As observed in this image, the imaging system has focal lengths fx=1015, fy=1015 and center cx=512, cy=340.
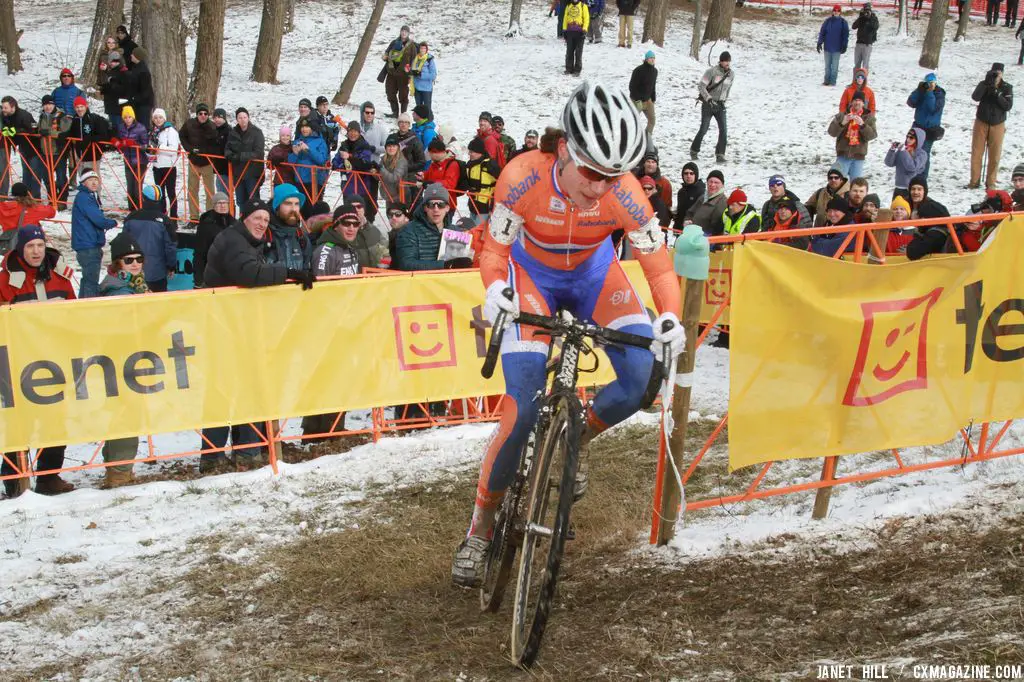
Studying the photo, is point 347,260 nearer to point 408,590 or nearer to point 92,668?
point 408,590

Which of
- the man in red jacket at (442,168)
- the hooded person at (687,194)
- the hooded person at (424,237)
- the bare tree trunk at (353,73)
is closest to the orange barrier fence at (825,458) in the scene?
the hooded person at (424,237)

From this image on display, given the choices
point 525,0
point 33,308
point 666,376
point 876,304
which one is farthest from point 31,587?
point 525,0

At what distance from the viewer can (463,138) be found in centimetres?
2423

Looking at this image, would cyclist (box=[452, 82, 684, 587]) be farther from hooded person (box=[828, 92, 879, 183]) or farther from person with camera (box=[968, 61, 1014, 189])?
person with camera (box=[968, 61, 1014, 189])

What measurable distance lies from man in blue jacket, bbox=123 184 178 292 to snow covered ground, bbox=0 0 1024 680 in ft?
9.31

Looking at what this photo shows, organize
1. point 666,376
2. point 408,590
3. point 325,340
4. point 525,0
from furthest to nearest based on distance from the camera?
point 525,0, point 325,340, point 408,590, point 666,376

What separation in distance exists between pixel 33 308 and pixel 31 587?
226 centimetres

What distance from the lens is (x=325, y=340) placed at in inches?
334

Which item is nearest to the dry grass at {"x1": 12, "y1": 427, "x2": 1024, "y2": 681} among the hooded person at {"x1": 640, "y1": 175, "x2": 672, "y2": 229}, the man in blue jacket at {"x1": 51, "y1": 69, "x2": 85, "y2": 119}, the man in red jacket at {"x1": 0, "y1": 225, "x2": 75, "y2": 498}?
the man in red jacket at {"x1": 0, "y1": 225, "x2": 75, "y2": 498}

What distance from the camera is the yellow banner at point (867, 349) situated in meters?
6.14

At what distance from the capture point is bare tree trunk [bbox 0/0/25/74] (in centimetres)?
2720

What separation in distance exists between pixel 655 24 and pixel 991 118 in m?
13.9

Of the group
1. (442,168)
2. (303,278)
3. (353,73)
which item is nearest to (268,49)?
(353,73)

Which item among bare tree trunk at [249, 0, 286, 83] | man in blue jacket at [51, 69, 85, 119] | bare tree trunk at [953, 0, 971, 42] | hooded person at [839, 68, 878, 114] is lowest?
man in blue jacket at [51, 69, 85, 119]
